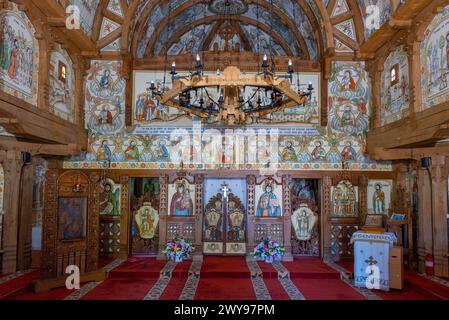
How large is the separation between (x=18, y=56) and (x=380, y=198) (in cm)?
1059

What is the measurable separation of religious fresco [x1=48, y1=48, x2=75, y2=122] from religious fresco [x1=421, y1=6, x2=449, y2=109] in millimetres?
9090

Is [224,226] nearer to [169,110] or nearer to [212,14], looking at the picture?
[169,110]

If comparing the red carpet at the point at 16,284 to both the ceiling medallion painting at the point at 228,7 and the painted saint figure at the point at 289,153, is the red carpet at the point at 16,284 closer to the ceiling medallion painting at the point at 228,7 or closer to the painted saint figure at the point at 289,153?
the painted saint figure at the point at 289,153

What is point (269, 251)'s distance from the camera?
34.8ft

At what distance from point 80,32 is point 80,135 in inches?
119

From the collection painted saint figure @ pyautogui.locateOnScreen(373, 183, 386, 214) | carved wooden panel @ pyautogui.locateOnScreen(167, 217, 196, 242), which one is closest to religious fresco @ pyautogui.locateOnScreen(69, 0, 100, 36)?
carved wooden panel @ pyautogui.locateOnScreen(167, 217, 196, 242)

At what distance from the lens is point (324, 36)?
11.2 metres

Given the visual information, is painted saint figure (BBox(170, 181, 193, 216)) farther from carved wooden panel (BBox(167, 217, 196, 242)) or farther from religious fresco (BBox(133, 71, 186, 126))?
religious fresco (BBox(133, 71, 186, 126))

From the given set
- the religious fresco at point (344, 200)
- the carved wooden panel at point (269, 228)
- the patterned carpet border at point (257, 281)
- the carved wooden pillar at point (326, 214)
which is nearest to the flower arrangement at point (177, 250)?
the patterned carpet border at point (257, 281)

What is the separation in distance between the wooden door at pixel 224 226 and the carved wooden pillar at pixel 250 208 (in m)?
0.26

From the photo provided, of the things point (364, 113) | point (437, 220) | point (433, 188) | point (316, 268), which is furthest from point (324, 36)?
point (316, 268)

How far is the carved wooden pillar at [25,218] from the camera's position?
31.7ft
